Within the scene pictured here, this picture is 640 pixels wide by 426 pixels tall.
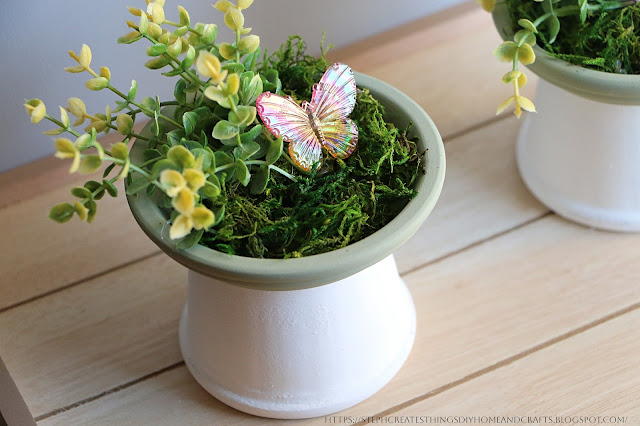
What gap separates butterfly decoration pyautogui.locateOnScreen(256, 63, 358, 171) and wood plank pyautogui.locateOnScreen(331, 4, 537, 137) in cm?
39

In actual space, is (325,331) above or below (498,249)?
above

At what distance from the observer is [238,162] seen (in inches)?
23.7

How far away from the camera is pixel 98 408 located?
790 mm

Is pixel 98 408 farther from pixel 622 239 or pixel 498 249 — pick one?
pixel 622 239

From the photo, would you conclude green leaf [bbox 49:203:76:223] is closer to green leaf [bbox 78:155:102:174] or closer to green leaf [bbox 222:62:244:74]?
green leaf [bbox 78:155:102:174]

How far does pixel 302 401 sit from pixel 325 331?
0.09 metres

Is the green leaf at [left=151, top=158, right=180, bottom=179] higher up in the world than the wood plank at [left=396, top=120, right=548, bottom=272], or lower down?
higher up

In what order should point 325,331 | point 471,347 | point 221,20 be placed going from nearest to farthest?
point 325,331
point 471,347
point 221,20

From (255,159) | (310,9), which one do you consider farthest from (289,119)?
(310,9)

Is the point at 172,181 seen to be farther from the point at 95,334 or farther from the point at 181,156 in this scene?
the point at 95,334

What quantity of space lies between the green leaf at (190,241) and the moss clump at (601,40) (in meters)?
0.42

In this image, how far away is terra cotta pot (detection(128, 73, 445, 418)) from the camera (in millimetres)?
612

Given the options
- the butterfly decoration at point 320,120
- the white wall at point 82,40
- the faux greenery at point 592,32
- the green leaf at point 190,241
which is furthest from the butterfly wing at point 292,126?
the white wall at point 82,40

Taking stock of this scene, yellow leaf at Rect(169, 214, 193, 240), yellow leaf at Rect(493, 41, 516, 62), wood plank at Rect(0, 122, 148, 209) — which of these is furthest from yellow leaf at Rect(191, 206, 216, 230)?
wood plank at Rect(0, 122, 148, 209)
